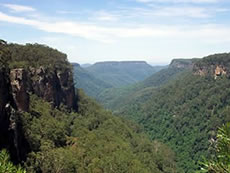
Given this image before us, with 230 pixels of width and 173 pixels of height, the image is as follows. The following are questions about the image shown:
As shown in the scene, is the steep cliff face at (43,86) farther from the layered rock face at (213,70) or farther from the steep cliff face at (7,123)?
the layered rock face at (213,70)

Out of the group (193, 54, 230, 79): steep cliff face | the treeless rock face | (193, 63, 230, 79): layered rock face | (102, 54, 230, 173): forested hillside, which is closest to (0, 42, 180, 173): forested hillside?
(102, 54, 230, 173): forested hillside

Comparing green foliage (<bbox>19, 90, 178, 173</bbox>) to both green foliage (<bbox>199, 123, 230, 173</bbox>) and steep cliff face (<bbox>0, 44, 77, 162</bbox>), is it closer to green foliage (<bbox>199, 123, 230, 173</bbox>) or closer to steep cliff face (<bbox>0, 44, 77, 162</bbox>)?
steep cliff face (<bbox>0, 44, 77, 162</bbox>)

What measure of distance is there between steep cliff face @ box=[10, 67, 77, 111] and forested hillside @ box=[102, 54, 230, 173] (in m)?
37.4

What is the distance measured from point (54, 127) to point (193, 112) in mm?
67050

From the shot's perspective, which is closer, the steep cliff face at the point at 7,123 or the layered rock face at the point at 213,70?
the steep cliff face at the point at 7,123

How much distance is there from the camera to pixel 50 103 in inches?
2350

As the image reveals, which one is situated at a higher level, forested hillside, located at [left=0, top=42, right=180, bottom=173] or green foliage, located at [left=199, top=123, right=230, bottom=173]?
green foliage, located at [left=199, top=123, right=230, bottom=173]

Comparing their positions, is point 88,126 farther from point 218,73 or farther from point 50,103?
point 218,73

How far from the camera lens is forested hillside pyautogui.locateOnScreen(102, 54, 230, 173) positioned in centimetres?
8457

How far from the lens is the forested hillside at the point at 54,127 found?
36.8 m

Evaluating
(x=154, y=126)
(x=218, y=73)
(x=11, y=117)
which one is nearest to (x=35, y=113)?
(x=11, y=117)

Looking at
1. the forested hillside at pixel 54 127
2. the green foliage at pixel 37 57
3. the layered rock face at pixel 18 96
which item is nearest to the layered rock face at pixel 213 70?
the forested hillside at pixel 54 127

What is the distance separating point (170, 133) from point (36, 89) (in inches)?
2275

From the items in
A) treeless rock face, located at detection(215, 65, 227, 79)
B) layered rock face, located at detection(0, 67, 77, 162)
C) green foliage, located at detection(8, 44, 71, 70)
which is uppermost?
green foliage, located at detection(8, 44, 71, 70)
